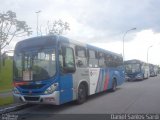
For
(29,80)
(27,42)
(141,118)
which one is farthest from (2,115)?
(141,118)

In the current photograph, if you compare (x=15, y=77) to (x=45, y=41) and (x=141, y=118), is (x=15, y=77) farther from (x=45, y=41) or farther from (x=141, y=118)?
(x=141, y=118)

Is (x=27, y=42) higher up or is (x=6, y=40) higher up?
(x=6, y=40)

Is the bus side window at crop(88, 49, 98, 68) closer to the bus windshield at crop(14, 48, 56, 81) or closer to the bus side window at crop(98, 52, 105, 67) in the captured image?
the bus side window at crop(98, 52, 105, 67)

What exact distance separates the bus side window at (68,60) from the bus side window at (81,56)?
Answer: 66cm

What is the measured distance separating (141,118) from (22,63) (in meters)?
5.59

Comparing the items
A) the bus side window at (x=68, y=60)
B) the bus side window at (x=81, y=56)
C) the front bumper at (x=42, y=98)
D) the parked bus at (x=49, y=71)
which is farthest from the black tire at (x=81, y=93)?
the front bumper at (x=42, y=98)

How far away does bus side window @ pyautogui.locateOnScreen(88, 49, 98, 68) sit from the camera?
1563 centimetres

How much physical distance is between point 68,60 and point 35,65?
61.1 inches

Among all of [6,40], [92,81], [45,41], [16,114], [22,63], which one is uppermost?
[6,40]

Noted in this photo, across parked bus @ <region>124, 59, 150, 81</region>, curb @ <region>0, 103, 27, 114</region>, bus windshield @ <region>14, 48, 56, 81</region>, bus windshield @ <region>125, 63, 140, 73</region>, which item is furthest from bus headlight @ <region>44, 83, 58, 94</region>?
bus windshield @ <region>125, 63, 140, 73</region>

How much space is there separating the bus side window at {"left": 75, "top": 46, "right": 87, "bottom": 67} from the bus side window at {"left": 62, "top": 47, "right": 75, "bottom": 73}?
0.66 metres

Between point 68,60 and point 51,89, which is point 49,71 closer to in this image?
point 51,89

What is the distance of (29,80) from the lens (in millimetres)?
12047

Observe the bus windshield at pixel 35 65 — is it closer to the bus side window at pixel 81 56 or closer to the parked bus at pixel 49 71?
the parked bus at pixel 49 71
